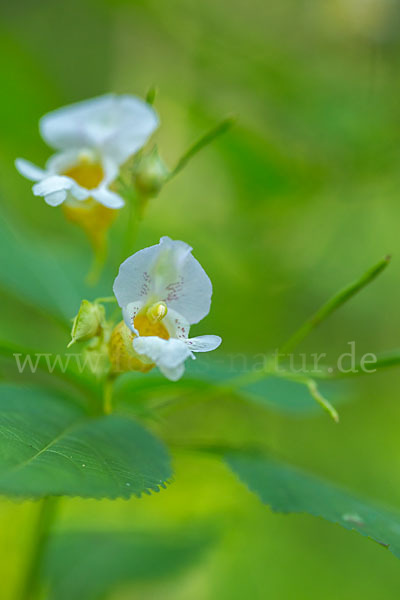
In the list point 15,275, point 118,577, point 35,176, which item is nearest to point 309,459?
point 118,577

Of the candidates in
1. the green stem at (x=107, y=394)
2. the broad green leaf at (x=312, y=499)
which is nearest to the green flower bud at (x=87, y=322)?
the green stem at (x=107, y=394)

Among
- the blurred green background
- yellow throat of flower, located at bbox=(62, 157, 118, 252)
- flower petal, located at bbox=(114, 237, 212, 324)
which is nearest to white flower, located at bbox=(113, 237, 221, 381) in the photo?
flower petal, located at bbox=(114, 237, 212, 324)

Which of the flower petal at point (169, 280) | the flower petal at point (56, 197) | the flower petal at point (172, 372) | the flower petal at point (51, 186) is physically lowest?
the flower petal at point (172, 372)

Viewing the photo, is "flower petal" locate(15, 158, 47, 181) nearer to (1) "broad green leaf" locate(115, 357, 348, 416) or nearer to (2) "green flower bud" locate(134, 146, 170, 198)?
(2) "green flower bud" locate(134, 146, 170, 198)

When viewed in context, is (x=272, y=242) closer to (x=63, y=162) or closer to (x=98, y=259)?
(x=98, y=259)

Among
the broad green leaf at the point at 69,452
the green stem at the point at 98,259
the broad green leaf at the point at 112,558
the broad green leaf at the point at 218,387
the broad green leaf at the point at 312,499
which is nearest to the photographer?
the broad green leaf at the point at 69,452

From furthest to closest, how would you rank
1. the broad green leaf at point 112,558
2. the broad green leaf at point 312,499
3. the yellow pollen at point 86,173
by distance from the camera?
the broad green leaf at point 112,558 < the yellow pollen at point 86,173 < the broad green leaf at point 312,499

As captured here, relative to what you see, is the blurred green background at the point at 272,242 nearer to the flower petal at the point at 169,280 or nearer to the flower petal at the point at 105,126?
the flower petal at the point at 105,126

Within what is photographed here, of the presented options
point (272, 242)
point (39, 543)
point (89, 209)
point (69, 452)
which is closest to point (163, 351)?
point (69, 452)
